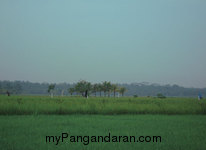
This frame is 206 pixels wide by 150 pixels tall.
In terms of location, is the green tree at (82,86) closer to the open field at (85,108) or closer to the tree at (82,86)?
the tree at (82,86)

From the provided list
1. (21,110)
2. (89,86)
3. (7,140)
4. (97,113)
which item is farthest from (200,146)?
(89,86)

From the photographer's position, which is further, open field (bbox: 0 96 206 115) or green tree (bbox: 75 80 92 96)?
green tree (bbox: 75 80 92 96)

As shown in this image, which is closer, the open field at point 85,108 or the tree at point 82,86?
the open field at point 85,108

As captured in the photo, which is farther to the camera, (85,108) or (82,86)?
(82,86)

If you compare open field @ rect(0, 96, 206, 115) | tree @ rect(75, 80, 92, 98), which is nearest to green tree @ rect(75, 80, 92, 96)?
tree @ rect(75, 80, 92, 98)

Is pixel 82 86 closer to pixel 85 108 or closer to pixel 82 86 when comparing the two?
pixel 82 86


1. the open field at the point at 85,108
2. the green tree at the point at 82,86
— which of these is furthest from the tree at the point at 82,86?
the open field at the point at 85,108

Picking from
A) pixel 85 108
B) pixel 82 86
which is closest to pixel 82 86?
pixel 82 86

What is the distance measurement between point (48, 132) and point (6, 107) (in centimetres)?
777

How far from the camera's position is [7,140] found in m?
6.13

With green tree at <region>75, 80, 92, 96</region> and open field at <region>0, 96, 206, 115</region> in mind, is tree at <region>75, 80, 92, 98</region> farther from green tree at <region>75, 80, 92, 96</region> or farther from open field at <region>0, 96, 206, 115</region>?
open field at <region>0, 96, 206, 115</region>

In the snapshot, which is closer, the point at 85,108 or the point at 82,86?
the point at 85,108

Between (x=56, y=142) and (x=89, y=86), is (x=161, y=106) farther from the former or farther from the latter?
(x=89, y=86)

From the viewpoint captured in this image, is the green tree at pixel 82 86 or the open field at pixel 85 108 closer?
the open field at pixel 85 108
